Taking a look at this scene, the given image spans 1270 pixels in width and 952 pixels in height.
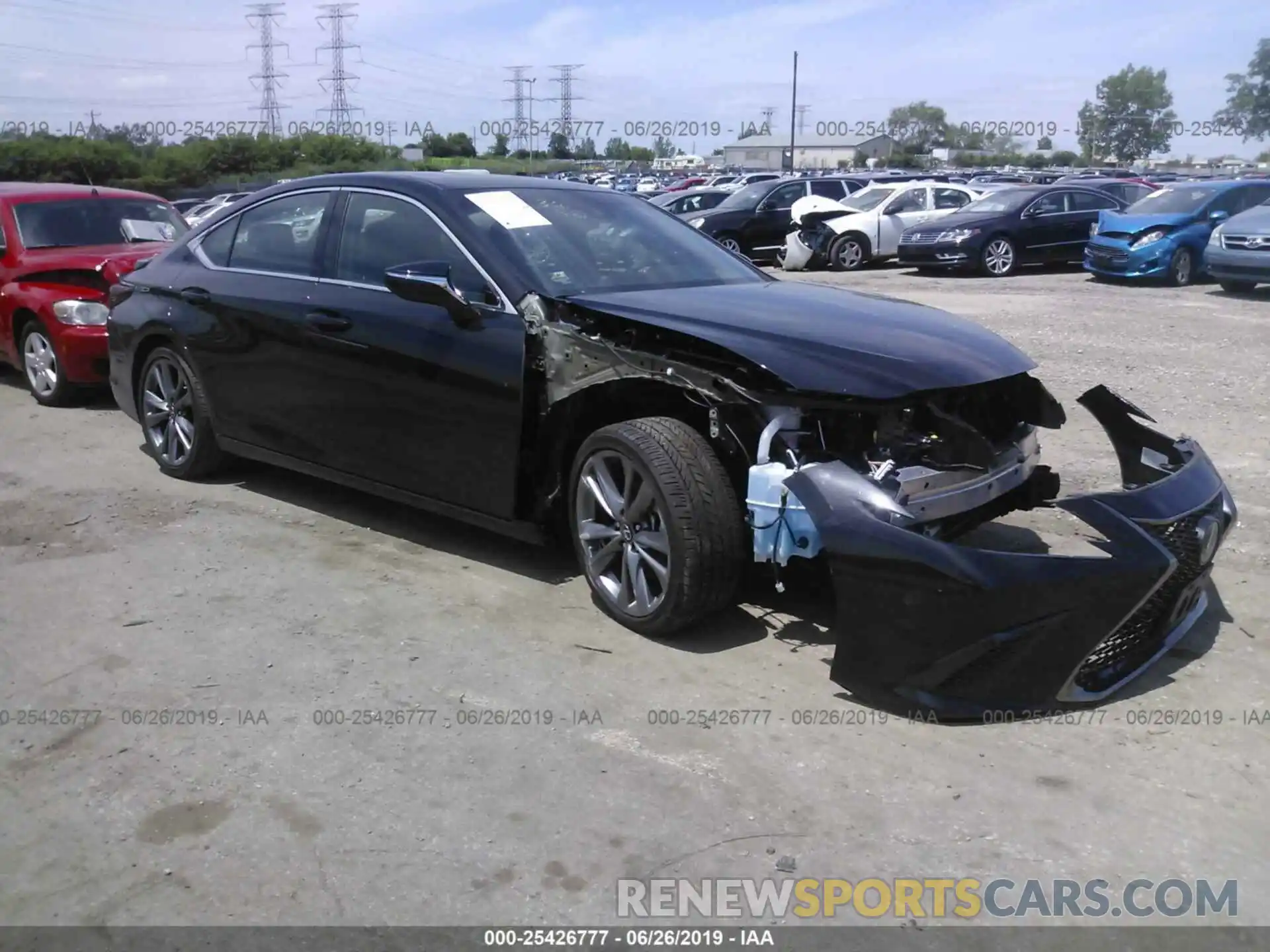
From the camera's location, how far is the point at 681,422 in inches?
171

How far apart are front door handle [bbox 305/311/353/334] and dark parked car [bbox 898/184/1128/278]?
1443cm

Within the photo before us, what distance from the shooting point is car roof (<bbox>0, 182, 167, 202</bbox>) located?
9.36 meters

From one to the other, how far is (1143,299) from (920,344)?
1163 centimetres

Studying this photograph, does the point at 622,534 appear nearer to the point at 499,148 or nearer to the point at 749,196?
the point at 749,196

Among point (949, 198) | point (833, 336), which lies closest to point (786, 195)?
point (949, 198)

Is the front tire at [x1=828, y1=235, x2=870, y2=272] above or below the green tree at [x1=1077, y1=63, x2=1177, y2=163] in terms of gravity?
below

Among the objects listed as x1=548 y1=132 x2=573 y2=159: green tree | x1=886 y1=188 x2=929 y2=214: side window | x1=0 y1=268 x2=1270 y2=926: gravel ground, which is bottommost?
x1=0 y1=268 x2=1270 y2=926: gravel ground

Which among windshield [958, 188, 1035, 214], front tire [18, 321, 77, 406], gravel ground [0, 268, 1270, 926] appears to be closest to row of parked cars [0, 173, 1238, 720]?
gravel ground [0, 268, 1270, 926]

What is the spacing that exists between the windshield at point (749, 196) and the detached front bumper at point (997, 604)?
17780mm

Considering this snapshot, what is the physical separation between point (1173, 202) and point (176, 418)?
49.6ft

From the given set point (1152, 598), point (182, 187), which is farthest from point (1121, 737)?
point (182, 187)

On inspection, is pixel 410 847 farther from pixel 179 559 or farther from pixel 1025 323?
pixel 1025 323

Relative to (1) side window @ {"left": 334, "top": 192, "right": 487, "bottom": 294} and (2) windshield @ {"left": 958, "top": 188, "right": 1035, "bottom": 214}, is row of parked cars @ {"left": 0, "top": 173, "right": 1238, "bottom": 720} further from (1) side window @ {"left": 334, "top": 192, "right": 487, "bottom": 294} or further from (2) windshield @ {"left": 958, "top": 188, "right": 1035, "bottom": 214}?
(2) windshield @ {"left": 958, "top": 188, "right": 1035, "bottom": 214}

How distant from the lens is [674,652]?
4.29 m
